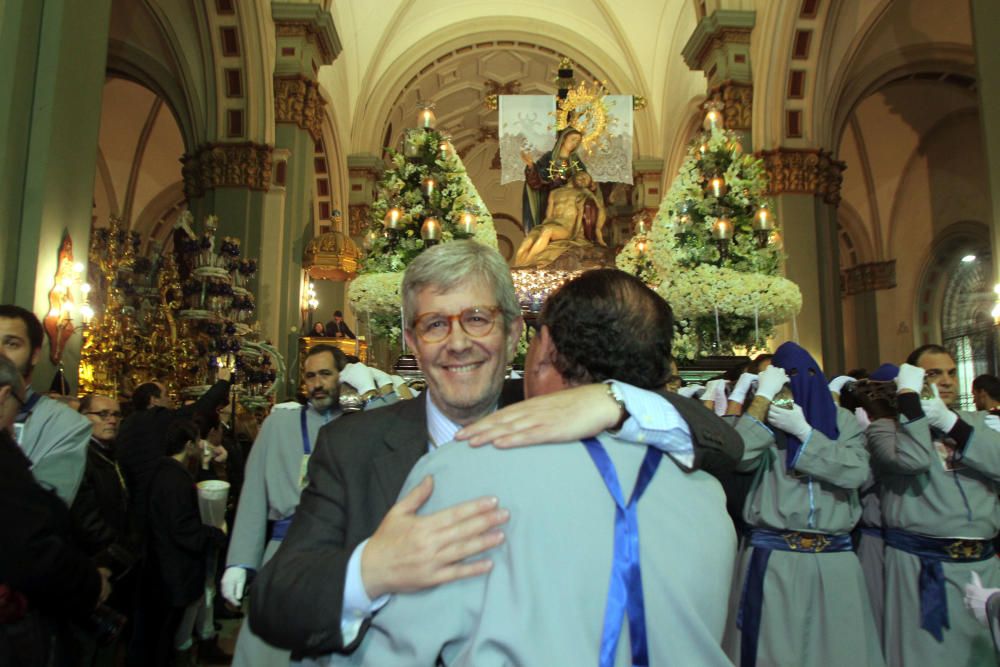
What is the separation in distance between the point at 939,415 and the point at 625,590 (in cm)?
295

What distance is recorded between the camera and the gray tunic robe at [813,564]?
3361 millimetres

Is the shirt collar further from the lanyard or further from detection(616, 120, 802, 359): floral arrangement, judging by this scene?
detection(616, 120, 802, 359): floral arrangement

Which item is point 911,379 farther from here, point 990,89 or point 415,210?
point 990,89

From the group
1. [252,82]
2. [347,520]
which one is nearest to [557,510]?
[347,520]

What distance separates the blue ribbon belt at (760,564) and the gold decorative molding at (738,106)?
11582 millimetres

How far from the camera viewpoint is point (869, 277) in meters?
21.6

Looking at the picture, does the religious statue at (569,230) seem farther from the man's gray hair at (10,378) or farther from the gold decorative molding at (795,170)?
the man's gray hair at (10,378)

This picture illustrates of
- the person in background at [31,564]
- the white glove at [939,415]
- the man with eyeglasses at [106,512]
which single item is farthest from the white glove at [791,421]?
the man with eyeglasses at [106,512]

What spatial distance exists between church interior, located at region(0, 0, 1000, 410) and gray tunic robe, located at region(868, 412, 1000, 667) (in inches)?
146

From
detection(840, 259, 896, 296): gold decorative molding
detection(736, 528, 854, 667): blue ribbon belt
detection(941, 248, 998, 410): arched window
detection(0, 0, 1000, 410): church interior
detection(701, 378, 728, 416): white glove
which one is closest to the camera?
detection(736, 528, 854, 667): blue ribbon belt

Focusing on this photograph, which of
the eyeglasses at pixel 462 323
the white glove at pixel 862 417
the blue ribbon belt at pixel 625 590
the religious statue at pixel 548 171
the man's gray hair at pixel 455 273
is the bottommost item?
the blue ribbon belt at pixel 625 590

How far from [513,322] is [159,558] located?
3447 millimetres

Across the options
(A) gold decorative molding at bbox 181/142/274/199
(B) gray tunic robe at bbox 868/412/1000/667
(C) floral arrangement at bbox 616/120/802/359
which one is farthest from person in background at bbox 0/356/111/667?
(A) gold decorative molding at bbox 181/142/274/199

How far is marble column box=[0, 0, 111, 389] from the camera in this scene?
247 inches
